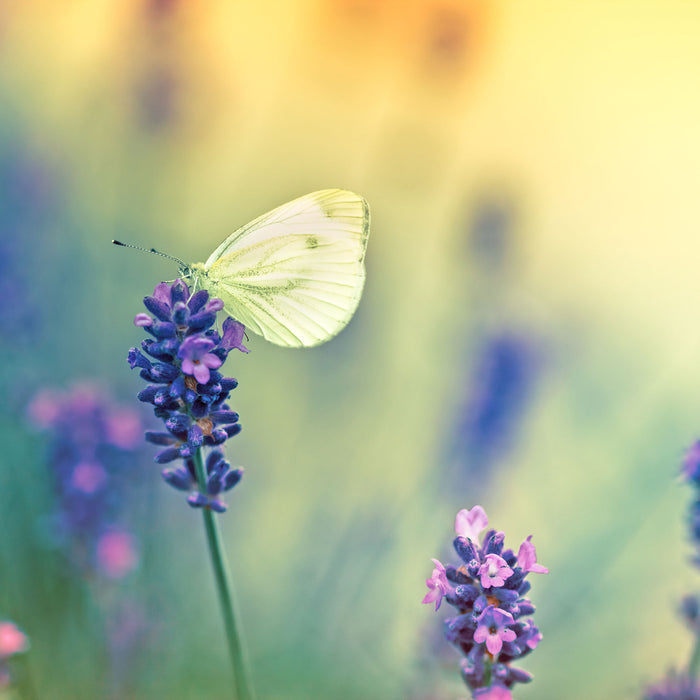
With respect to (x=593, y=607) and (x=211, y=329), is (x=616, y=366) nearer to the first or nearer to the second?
(x=593, y=607)

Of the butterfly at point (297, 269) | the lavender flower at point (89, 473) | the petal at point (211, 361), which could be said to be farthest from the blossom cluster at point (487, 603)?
the lavender flower at point (89, 473)

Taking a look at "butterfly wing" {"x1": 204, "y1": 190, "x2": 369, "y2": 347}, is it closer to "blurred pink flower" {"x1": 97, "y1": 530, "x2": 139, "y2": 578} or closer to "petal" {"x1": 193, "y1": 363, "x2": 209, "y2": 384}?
"petal" {"x1": 193, "y1": 363, "x2": 209, "y2": 384}

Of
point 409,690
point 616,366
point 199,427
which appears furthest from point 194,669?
point 616,366

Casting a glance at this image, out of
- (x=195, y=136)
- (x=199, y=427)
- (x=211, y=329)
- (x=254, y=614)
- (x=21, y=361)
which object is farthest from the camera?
(x=195, y=136)

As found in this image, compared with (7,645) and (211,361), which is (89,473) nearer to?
(7,645)

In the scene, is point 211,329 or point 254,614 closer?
point 211,329

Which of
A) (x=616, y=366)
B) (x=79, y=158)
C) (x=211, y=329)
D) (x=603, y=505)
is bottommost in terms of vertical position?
(x=603, y=505)

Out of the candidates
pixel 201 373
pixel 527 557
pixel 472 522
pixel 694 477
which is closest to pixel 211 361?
pixel 201 373
